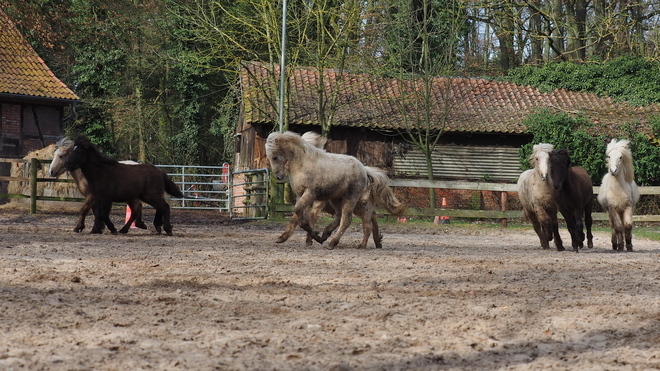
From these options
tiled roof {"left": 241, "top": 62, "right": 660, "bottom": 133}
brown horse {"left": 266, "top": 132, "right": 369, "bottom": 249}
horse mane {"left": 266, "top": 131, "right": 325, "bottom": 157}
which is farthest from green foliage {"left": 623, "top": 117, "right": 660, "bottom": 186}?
horse mane {"left": 266, "top": 131, "right": 325, "bottom": 157}

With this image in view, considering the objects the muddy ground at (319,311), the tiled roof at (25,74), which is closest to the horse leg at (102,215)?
the muddy ground at (319,311)

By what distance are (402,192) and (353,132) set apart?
340cm

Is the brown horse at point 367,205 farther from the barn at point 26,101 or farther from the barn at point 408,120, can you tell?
the barn at point 26,101

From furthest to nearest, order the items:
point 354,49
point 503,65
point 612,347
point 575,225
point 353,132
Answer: point 503,65 → point 353,132 → point 354,49 → point 575,225 → point 612,347

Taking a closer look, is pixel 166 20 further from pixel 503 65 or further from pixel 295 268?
pixel 295 268

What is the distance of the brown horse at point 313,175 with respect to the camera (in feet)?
39.4

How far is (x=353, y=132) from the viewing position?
31.6 m

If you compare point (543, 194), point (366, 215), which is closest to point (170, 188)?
point (366, 215)

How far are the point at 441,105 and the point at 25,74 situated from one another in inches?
617

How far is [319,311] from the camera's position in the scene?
6.18 meters

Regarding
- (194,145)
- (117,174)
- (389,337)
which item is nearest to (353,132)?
(194,145)

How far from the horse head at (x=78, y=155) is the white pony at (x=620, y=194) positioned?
29.2ft

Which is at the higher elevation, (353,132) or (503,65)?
(503,65)

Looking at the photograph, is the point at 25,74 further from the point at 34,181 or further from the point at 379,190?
the point at 379,190
